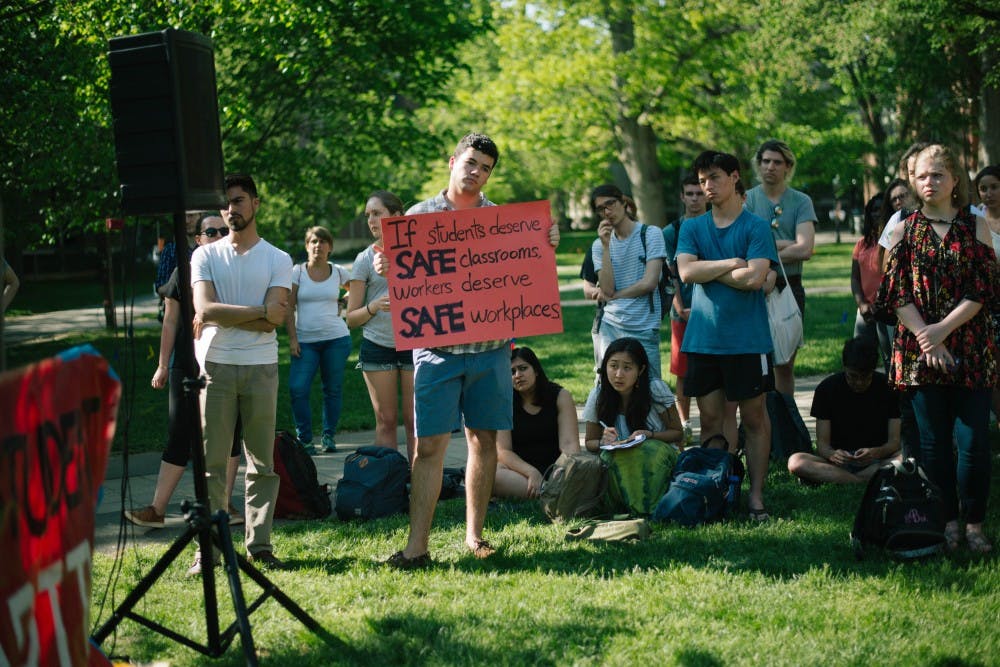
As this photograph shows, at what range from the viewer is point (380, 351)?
25.2 ft

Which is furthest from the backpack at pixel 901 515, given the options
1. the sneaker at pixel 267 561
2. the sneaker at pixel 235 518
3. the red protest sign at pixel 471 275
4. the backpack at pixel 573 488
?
the sneaker at pixel 235 518

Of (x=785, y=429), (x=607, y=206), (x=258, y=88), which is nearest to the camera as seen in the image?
(x=607, y=206)

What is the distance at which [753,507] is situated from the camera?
21.3 feet

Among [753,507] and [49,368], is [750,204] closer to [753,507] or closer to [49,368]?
[753,507]

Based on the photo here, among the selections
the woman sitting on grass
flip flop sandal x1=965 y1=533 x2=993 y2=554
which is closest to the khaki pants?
the woman sitting on grass

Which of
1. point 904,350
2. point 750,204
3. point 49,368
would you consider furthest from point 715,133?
point 49,368

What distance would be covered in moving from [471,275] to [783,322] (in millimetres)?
2827

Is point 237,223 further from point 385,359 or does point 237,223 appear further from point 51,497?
point 51,497

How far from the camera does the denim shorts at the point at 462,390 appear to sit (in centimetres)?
571

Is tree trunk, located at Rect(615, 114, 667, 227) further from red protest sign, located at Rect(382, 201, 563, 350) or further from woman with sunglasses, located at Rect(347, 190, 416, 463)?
red protest sign, located at Rect(382, 201, 563, 350)

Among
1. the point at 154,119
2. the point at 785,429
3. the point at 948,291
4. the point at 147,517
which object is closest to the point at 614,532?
the point at 948,291

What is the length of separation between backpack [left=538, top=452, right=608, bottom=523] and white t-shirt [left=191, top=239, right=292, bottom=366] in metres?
1.92

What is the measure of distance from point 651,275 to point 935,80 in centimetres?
2504

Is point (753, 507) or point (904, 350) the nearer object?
point (904, 350)
